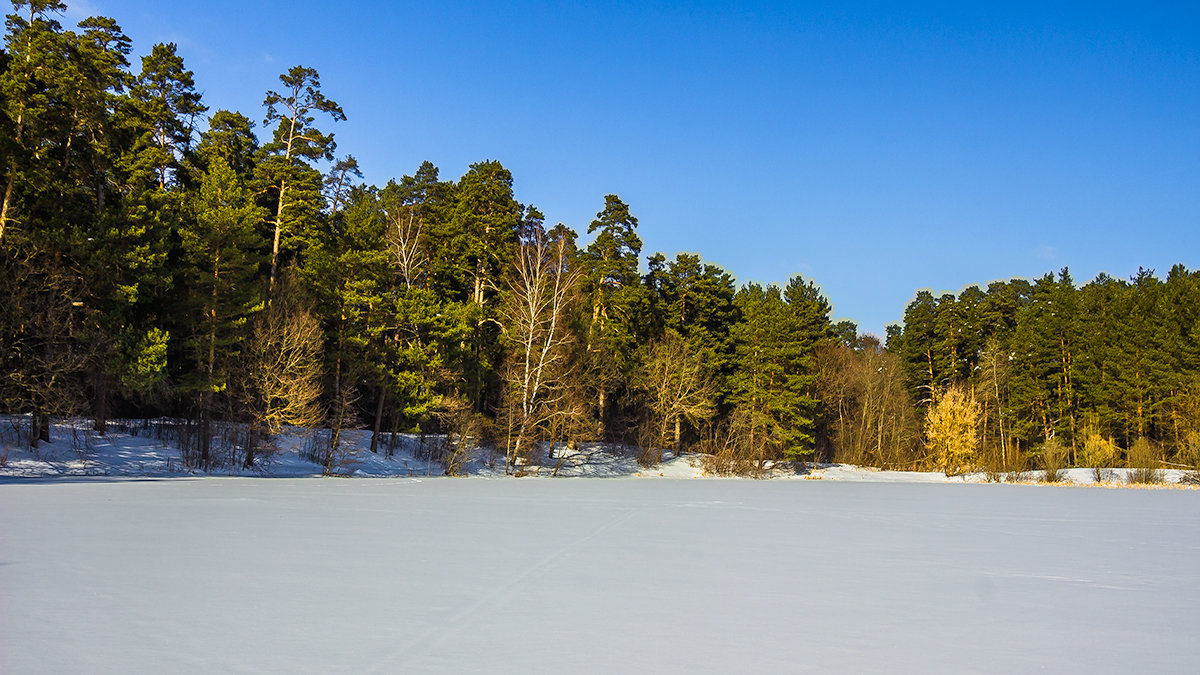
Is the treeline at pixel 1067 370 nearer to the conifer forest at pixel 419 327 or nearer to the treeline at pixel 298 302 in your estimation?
the conifer forest at pixel 419 327

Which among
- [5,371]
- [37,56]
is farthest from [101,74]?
[5,371]

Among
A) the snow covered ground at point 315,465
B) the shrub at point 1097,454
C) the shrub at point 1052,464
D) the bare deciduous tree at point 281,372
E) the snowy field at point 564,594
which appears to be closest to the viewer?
the snowy field at point 564,594

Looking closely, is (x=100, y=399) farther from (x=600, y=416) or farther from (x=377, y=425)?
(x=600, y=416)

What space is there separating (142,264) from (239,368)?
5995mm

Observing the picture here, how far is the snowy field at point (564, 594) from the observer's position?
5.41 m

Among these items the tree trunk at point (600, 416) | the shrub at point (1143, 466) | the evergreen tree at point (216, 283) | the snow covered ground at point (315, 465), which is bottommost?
the snow covered ground at point (315, 465)

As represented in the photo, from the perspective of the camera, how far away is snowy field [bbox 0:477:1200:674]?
5.41 meters

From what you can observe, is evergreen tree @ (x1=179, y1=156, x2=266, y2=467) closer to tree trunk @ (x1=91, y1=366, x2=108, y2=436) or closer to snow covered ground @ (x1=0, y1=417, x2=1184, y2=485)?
snow covered ground @ (x1=0, y1=417, x2=1184, y2=485)

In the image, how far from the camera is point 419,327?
39281 millimetres

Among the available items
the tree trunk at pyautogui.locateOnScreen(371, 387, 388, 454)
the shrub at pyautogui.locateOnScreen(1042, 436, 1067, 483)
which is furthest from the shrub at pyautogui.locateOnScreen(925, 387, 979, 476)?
the tree trunk at pyautogui.locateOnScreen(371, 387, 388, 454)

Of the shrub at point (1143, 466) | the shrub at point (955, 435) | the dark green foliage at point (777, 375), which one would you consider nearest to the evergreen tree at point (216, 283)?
the dark green foliage at point (777, 375)

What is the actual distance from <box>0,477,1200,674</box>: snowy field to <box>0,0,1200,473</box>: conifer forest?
15.7m

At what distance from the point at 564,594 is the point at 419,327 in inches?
1306

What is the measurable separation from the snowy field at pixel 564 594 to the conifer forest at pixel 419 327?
15696 millimetres
